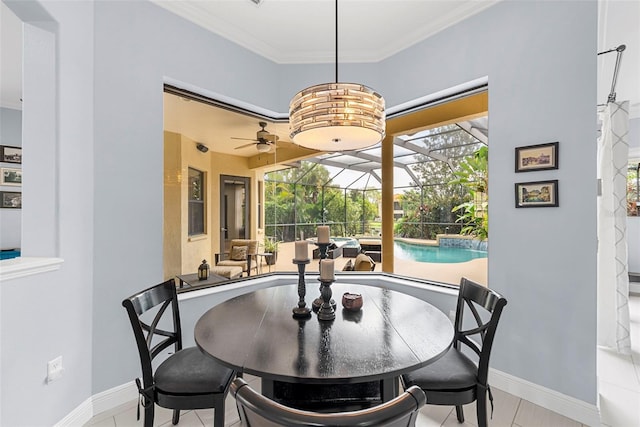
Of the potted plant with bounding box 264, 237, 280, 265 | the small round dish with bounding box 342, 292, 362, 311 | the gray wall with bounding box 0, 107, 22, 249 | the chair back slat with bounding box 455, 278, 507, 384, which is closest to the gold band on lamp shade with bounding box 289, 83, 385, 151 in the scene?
the small round dish with bounding box 342, 292, 362, 311

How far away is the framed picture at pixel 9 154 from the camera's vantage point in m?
4.37

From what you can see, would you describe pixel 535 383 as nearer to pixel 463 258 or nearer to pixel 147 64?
pixel 463 258

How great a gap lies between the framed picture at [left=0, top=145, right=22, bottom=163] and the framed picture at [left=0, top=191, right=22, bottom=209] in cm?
50

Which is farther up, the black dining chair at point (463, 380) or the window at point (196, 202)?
the window at point (196, 202)

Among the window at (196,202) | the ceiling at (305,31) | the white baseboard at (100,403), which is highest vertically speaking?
the ceiling at (305,31)

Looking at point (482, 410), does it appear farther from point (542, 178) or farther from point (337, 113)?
point (337, 113)

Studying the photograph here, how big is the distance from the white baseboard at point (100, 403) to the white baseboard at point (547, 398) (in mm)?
2849

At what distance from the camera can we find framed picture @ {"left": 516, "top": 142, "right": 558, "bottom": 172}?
2041mm

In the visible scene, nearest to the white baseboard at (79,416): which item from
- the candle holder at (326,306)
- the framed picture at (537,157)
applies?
the candle holder at (326,306)

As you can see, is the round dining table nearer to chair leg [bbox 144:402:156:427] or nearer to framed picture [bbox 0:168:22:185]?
chair leg [bbox 144:402:156:427]

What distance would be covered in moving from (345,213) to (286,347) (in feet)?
8.37

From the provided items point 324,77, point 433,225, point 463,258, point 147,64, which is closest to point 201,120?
point 147,64

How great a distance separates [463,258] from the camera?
2.85 m

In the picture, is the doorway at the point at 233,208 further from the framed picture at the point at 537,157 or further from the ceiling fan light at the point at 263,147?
the framed picture at the point at 537,157
